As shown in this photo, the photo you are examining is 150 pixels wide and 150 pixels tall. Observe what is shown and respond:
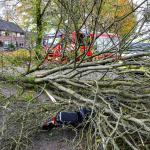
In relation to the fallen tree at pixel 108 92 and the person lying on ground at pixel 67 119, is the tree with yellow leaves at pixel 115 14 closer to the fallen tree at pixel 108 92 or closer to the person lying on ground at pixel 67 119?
the fallen tree at pixel 108 92

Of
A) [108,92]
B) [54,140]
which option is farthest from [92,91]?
[54,140]

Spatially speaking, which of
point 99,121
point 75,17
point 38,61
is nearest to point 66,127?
point 99,121

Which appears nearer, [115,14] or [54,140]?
[54,140]

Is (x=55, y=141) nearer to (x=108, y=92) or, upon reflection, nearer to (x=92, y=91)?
(x=92, y=91)

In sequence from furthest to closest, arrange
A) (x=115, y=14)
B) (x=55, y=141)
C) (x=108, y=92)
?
1. (x=115, y=14)
2. (x=108, y=92)
3. (x=55, y=141)

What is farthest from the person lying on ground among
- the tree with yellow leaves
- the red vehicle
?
the tree with yellow leaves

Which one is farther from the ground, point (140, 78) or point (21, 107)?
point (140, 78)

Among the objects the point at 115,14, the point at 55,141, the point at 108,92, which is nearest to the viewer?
the point at 55,141

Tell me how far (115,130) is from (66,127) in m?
1.55

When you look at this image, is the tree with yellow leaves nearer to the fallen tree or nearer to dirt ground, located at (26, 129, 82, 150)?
the fallen tree

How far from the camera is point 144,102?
446 cm

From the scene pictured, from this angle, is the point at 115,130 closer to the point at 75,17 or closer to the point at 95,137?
the point at 95,137

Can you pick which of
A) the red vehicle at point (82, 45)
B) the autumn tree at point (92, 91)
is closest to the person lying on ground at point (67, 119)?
the autumn tree at point (92, 91)

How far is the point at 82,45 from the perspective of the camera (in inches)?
231
